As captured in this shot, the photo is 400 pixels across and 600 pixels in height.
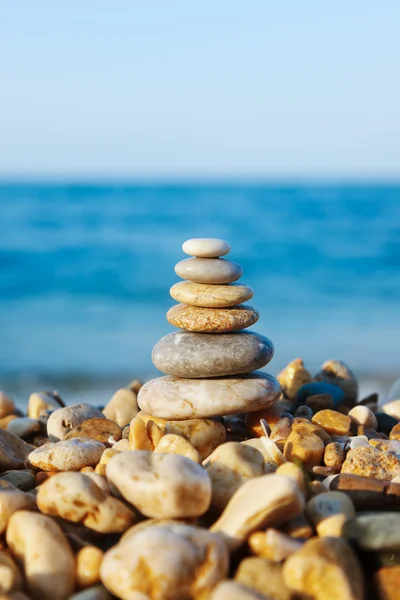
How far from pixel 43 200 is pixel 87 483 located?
38289 millimetres

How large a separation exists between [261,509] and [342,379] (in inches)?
110

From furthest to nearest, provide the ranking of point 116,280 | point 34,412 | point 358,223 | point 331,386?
point 358,223
point 116,280
point 34,412
point 331,386

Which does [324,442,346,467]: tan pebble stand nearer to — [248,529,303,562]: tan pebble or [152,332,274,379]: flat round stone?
[152,332,274,379]: flat round stone

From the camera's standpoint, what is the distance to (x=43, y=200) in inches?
1575

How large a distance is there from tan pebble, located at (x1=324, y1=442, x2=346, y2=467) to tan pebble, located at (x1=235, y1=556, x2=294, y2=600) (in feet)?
3.78

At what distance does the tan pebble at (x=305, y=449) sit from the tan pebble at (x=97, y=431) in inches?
39.8

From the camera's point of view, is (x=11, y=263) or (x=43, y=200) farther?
(x=43, y=200)

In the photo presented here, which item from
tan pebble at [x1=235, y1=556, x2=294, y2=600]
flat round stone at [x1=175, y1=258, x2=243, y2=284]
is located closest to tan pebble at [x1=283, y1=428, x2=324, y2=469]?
flat round stone at [x1=175, y1=258, x2=243, y2=284]

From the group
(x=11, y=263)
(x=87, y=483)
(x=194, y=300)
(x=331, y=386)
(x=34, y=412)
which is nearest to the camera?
(x=87, y=483)

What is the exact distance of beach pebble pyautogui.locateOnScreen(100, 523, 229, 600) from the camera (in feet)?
8.25

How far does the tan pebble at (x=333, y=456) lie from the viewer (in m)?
3.74

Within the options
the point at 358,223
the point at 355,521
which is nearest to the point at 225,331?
the point at 355,521

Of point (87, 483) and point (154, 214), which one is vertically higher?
point (154, 214)

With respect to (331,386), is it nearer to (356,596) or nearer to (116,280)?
(356,596)
